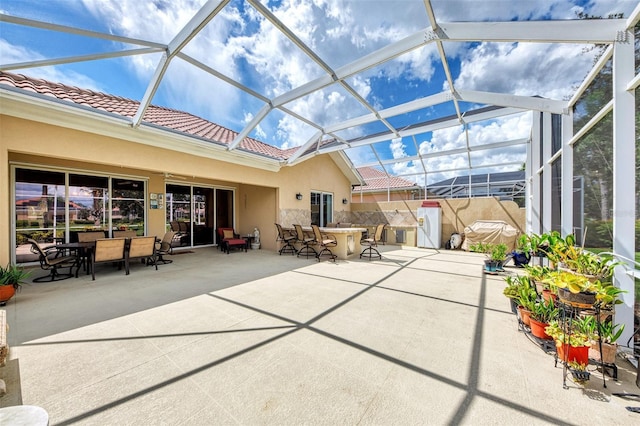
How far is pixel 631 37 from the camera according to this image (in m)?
2.60

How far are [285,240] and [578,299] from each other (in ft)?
24.4

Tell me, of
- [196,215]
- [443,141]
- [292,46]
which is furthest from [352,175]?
[292,46]

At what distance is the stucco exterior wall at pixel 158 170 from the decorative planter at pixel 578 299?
293 inches

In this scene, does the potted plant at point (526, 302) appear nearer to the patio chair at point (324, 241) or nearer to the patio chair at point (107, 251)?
the patio chair at point (324, 241)

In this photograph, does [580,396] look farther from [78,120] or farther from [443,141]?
[443,141]

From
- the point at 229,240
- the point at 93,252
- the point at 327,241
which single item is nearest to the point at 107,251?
the point at 93,252

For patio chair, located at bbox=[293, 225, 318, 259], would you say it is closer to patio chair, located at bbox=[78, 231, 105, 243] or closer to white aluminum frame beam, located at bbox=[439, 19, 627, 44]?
patio chair, located at bbox=[78, 231, 105, 243]

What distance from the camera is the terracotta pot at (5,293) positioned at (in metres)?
3.85

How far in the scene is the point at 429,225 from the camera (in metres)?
10.8

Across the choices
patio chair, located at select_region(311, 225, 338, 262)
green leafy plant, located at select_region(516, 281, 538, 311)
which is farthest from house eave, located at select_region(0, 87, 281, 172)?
green leafy plant, located at select_region(516, 281, 538, 311)

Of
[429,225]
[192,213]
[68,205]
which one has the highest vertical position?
[68,205]

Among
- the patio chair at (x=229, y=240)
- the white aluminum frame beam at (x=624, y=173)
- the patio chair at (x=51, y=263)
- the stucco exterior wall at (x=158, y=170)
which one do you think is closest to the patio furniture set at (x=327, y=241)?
the stucco exterior wall at (x=158, y=170)

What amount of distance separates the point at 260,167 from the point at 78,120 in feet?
14.8

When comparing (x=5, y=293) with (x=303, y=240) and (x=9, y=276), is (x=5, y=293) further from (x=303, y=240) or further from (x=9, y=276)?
(x=303, y=240)
